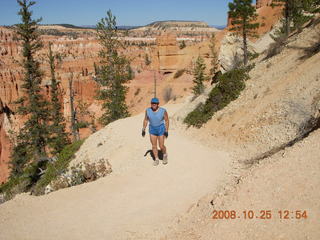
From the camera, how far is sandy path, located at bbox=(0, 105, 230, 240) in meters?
5.74

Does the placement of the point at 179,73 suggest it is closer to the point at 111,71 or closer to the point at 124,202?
the point at 111,71

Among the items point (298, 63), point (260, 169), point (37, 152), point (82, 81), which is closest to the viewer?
point (260, 169)

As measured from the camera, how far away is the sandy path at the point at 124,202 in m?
5.74

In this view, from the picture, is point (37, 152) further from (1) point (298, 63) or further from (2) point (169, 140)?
(1) point (298, 63)

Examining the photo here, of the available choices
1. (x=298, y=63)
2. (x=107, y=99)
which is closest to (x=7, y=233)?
(x=298, y=63)

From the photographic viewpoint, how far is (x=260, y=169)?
249 inches

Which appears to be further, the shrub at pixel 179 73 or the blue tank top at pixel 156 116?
the shrub at pixel 179 73

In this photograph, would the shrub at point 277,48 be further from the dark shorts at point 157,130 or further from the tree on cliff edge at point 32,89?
the tree on cliff edge at point 32,89

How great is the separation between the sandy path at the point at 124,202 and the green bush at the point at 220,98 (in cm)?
407

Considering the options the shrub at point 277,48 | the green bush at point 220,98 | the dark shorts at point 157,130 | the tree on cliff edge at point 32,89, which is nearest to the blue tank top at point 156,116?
the dark shorts at point 157,130

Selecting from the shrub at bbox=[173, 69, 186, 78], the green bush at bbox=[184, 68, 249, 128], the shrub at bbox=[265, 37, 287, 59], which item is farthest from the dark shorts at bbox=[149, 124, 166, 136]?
the shrub at bbox=[173, 69, 186, 78]

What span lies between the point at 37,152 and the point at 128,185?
63.0 feet

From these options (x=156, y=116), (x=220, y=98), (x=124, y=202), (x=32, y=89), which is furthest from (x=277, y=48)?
(x=32, y=89)

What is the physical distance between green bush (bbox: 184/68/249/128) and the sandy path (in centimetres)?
407
